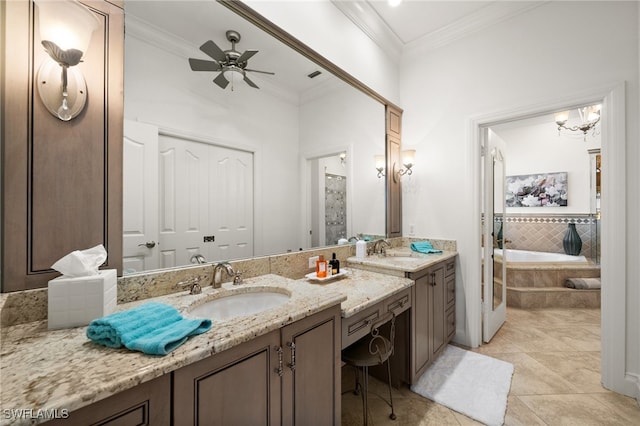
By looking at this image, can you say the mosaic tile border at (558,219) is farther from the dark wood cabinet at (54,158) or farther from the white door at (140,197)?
the dark wood cabinet at (54,158)

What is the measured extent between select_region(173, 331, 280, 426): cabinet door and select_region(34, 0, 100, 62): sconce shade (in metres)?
1.17

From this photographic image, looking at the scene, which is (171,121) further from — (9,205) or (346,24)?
(346,24)

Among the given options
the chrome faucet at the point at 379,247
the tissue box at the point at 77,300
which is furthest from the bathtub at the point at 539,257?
the tissue box at the point at 77,300

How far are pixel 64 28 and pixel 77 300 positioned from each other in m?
0.97

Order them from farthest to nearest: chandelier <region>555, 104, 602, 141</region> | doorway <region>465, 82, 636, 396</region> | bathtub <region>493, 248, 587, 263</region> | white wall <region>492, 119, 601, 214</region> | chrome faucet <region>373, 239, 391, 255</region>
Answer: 1. white wall <region>492, 119, 601, 214</region>
2. bathtub <region>493, 248, 587, 263</region>
3. chandelier <region>555, 104, 602, 141</region>
4. chrome faucet <region>373, 239, 391, 255</region>
5. doorway <region>465, 82, 636, 396</region>

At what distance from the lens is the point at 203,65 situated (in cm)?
144

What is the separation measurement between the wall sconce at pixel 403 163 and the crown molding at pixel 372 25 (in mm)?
1101

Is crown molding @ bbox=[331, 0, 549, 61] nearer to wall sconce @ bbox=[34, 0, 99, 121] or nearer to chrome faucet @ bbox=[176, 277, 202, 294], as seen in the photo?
wall sconce @ bbox=[34, 0, 99, 121]

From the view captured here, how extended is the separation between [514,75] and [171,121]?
2840mm

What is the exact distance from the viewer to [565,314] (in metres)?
3.29

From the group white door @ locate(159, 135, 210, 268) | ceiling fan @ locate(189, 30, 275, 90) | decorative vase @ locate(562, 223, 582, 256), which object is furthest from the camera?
decorative vase @ locate(562, 223, 582, 256)

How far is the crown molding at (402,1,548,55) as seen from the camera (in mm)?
2289

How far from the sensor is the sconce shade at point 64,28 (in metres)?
0.90

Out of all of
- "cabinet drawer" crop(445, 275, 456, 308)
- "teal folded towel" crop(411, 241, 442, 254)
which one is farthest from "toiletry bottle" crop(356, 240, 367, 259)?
"cabinet drawer" crop(445, 275, 456, 308)
